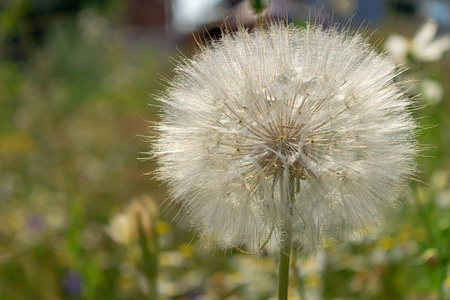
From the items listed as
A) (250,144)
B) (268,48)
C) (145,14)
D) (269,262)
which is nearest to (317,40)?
(268,48)

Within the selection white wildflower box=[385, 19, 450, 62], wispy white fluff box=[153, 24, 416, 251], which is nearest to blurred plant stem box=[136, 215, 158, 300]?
wispy white fluff box=[153, 24, 416, 251]

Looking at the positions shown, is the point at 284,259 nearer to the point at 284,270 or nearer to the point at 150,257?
the point at 284,270

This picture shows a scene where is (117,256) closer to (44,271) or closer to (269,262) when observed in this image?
(44,271)

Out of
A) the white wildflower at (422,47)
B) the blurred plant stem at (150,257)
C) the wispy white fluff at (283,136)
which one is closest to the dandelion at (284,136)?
→ the wispy white fluff at (283,136)

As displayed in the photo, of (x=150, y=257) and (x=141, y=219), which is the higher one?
(x=141, y=219)

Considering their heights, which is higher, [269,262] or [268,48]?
[268,48]

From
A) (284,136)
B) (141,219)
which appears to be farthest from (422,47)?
(141,219)

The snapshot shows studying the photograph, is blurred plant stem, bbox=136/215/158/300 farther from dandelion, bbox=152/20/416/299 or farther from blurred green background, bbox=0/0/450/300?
dandelion, bbox=152/20/416/299
